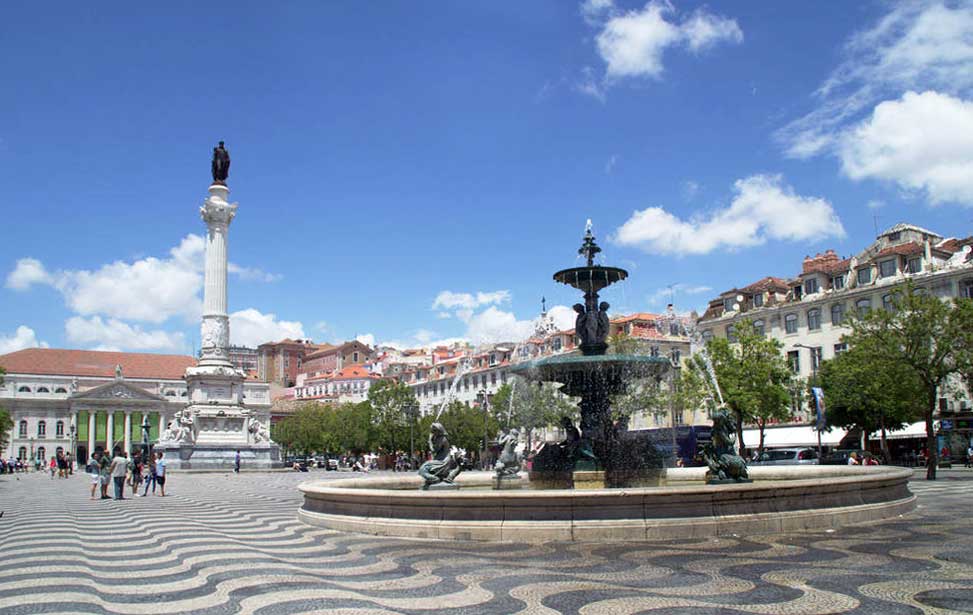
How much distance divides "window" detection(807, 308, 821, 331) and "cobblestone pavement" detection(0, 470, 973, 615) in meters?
41.9

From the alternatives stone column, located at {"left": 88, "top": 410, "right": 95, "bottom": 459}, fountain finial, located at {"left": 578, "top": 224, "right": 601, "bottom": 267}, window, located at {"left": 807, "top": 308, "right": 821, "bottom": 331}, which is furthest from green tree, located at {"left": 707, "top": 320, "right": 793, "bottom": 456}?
stone column, located at {"left": 88, "top": 410, "right": 95, "bottom": 459}

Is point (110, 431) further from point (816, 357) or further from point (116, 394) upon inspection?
point (816, 357)

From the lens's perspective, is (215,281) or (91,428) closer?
(215,281)

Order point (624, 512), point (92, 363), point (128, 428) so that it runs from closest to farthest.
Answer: point (624, 512) → point (128, 428) → point (92, 363)

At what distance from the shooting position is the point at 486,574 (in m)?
8.56

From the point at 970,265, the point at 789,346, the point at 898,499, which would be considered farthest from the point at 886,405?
the point at 898,499

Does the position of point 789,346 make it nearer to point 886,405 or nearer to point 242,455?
point 886,405

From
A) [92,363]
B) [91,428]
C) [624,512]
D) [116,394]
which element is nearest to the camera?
[624,512]

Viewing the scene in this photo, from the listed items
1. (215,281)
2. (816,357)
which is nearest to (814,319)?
(816,357)

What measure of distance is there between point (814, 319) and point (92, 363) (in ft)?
328

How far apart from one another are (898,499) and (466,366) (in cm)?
7120

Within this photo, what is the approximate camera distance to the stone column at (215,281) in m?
50.3

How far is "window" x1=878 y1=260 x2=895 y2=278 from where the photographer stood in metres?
49.0

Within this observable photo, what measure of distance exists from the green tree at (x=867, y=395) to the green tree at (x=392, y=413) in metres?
34.3
